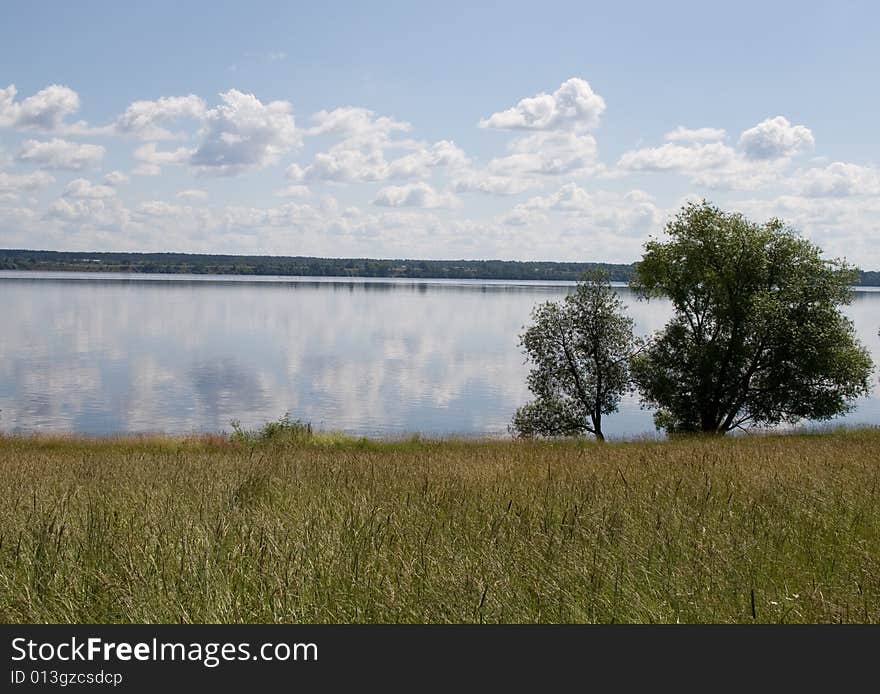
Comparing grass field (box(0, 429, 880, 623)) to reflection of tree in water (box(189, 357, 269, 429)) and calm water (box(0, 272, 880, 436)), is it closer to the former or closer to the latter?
calm water (box(0, 272, 880, 436))

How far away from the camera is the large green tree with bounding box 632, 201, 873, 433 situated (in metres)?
35.3

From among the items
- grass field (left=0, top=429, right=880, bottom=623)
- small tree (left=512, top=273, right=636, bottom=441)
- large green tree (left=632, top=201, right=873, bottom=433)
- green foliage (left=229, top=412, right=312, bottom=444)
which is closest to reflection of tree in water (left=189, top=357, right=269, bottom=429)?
green foliage (left=229, top=412, right=312, bottom=444)

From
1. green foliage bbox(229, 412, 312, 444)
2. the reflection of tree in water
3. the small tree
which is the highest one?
the small tree

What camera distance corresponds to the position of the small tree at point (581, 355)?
1618 inches

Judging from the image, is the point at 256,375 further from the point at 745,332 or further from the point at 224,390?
the point at 745,332

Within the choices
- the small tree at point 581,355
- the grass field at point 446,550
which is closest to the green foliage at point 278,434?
the small tree at point 581,355

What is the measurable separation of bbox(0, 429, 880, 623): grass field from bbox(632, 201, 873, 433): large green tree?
27.7 m

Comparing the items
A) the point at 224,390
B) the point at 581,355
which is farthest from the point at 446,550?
the point at 224,390

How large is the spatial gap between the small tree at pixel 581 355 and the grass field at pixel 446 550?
31.1 metres

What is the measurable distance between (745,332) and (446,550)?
3359 centimetres

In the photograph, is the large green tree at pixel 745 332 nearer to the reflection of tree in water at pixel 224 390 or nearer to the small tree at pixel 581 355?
the small tree at pixel 581 355
